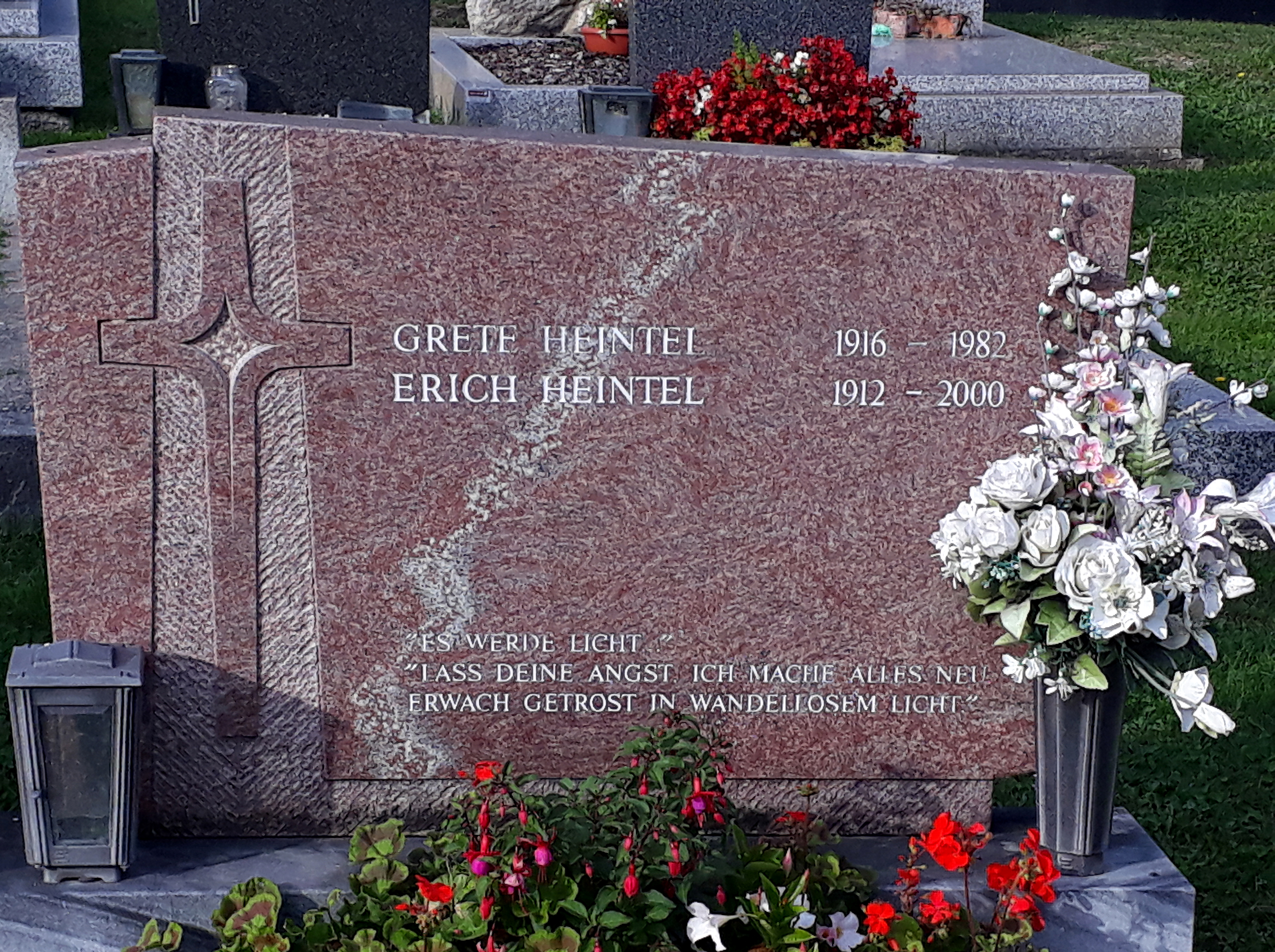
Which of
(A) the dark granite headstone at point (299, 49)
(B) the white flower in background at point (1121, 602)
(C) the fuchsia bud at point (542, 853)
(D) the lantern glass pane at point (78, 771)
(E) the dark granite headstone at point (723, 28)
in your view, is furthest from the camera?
(E) the dark granite headstone at point (723, 28)

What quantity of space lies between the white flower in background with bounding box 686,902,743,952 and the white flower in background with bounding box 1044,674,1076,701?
2.22 ft

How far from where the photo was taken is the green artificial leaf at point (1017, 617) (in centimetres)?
273

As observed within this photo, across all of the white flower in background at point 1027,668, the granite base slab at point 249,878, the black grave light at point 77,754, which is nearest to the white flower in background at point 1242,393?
the white flower in background at point 1027,668

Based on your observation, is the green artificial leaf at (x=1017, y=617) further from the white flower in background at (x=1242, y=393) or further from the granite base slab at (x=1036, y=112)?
the granite base slab at (x=1036, y=112)

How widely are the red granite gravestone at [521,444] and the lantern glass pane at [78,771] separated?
24cm

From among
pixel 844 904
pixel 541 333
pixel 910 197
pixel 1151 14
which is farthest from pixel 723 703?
pixel 1151 14

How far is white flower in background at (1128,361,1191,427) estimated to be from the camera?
2684 millimetres

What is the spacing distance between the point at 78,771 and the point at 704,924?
112 cm

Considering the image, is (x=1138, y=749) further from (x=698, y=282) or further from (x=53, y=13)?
(x=53, y=13)

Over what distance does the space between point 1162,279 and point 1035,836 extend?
558 centimetres

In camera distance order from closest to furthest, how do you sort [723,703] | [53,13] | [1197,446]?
[723,703] < [1197,446] < [53,13]

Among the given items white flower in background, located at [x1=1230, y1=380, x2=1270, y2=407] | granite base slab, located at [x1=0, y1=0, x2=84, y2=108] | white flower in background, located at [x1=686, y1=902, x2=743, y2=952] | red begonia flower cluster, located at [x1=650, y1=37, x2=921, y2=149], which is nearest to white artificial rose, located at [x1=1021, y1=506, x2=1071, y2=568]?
white flower in background, located at [x1=1230, y1=380, x2=1270, y2=407]

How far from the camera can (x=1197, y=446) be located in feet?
15.8

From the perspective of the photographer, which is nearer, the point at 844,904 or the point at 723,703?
the point at 844,904
